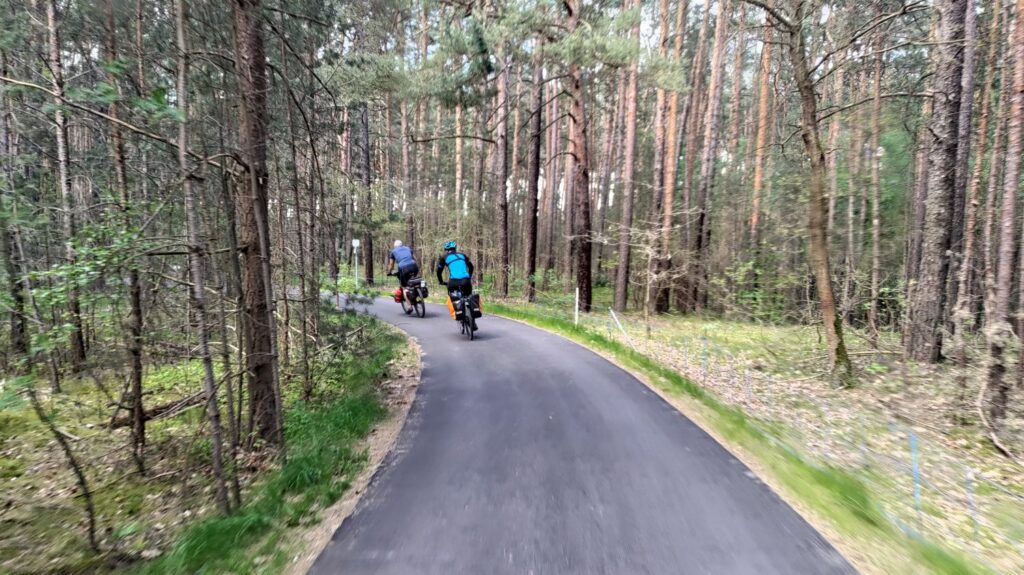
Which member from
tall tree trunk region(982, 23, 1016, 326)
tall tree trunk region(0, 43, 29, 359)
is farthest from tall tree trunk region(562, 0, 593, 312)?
tall tree trunk region(0, 43, 29, 359)

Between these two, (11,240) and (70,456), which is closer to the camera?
(70,456)

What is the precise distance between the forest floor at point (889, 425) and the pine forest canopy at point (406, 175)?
26.7 inches

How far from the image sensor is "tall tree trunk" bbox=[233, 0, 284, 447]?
5262 millimetres

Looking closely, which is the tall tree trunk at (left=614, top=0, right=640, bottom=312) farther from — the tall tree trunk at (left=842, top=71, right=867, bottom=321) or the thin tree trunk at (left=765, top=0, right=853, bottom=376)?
the thin tree trunk at (left=765, top=0, right=853, bottom=376)

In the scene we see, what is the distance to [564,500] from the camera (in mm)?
4527

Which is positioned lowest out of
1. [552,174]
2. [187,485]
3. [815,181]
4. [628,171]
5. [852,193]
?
[187,485]

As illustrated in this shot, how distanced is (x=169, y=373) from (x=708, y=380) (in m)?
11.0

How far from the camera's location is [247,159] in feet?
17.6

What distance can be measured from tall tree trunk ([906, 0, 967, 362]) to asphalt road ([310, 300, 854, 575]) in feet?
19.8

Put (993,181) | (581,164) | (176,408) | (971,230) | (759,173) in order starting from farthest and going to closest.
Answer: (759,173)
(581,164)
(993,181)
(971,230)
(176,408)

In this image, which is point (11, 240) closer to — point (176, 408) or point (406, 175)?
point (176, 408)

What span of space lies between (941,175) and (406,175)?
21.6 metres

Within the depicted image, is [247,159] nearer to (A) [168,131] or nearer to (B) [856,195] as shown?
(A) [168,131]

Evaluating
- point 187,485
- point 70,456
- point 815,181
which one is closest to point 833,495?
point 815,181
